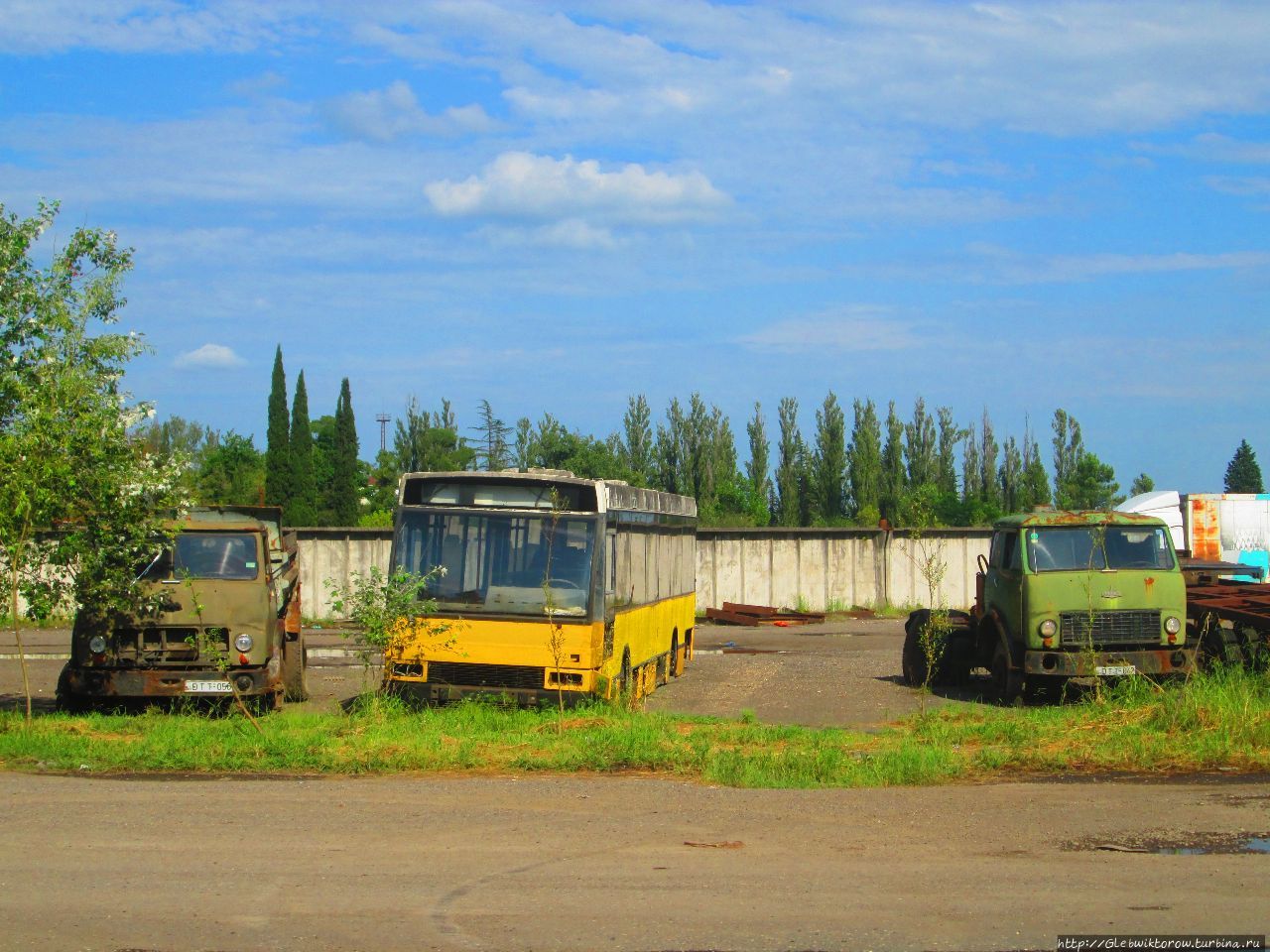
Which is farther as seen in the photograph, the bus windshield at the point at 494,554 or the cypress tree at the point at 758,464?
the cypress tree at the point at 758,464

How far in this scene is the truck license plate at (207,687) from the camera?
1454 centimetres

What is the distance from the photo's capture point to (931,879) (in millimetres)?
7477

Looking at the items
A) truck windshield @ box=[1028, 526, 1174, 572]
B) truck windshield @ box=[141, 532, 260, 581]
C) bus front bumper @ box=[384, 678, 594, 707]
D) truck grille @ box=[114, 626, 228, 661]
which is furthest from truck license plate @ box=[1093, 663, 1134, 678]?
truck grille @ box=[114, 626, 228, 661]

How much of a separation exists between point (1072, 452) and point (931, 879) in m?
64.3

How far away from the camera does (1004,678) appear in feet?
56.9

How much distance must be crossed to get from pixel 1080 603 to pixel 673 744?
6.93 m

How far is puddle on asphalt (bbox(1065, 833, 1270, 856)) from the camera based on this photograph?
823 cm

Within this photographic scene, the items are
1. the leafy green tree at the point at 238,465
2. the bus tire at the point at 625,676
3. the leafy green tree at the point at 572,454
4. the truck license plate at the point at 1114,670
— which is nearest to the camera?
the bus tire at the point at 625,676

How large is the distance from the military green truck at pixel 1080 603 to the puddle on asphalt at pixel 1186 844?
6829mm

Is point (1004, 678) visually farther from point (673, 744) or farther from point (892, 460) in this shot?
point (892, 460)

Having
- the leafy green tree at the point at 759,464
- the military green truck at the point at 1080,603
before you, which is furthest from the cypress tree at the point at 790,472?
the military green truck at the point at 1080,603

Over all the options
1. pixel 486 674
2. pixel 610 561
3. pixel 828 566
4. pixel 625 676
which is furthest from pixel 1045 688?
pixel 828 566

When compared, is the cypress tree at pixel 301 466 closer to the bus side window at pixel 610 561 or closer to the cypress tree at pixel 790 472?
the cypress tree at pixel 790 472

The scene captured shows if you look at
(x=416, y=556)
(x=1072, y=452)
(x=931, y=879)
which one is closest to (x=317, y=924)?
(x=931, y=879)
